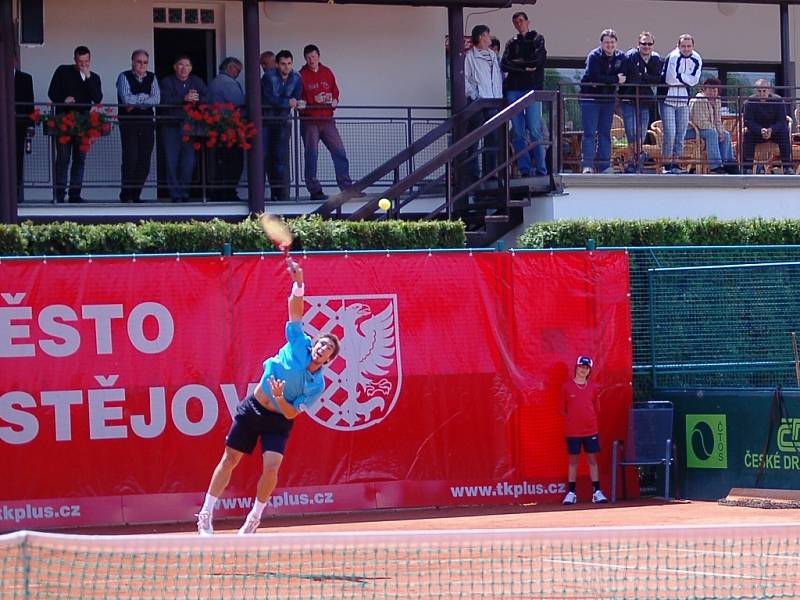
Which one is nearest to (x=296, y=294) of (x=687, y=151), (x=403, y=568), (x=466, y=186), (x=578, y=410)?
(x=403, y=568)

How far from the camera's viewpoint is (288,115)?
18.2 metres

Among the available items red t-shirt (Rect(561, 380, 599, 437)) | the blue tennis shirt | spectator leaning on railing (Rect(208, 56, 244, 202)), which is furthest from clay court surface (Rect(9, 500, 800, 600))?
spectator leaning on railing (Rect(208, 56, 244, 202))

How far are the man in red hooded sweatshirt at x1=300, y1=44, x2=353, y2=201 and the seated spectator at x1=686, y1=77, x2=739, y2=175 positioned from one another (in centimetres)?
471

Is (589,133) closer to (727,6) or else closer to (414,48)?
(414,48)

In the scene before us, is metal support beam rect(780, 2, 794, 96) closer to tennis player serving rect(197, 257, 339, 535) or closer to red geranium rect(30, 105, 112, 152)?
red geranium rect(30, 105, 112, 152)

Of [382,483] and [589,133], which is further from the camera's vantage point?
[589,133]

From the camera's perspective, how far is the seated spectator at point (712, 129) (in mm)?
18438

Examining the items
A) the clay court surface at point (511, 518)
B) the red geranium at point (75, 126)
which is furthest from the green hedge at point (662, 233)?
the red geranium at point (75, 126)

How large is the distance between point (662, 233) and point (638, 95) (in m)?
2.51

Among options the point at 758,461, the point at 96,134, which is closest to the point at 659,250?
the point at 758,461

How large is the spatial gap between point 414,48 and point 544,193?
14.3 ft

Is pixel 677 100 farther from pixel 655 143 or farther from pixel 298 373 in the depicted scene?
pixel 298 373

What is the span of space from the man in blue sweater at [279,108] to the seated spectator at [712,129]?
17.3 feet

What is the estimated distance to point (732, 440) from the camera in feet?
46.3
